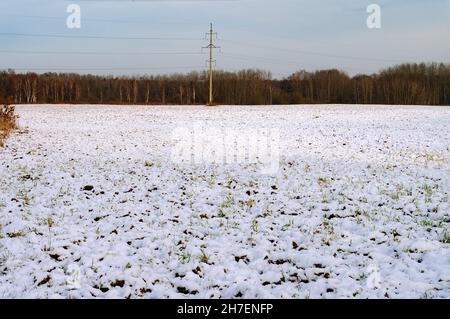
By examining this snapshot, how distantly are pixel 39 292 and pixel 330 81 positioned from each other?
97420mm

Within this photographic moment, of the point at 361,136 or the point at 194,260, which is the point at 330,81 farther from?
the point at 194,260

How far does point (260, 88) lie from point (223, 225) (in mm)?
85792

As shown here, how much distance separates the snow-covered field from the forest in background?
65601 millimetres

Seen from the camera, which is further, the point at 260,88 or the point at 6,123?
the point at 260,88
